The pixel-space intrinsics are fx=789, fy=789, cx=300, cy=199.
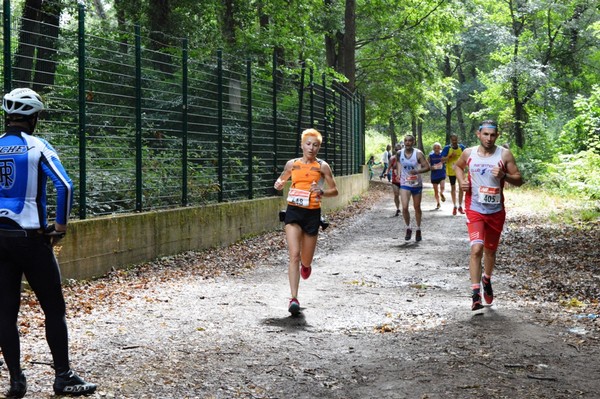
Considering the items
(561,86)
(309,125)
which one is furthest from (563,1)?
(309,125)

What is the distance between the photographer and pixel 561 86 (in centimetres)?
4269

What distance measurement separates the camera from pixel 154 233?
38.5 ft

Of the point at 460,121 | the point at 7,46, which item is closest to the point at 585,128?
the point at 7,46

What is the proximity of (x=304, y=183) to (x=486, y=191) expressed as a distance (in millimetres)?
1902

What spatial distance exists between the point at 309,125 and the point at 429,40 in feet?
58.4

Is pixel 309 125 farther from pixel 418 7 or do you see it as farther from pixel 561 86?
pixel 561 86

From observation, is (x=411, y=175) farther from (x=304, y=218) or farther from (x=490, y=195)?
(x=304, y=218)

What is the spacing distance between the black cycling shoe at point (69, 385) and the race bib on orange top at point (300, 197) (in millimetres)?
3691

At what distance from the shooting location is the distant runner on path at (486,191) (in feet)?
26.8

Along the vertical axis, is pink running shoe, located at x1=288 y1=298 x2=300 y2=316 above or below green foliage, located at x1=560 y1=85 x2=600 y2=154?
below

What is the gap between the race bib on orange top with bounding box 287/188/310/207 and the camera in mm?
8258

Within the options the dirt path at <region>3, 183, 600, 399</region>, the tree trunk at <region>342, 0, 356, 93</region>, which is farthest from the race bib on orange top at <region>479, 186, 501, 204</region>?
the tree trunk at <region>342, 0, 356, 93</region>

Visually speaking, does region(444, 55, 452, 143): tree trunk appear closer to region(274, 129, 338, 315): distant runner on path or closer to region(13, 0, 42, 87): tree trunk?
region(13, 0, 42, 87): tree trunk

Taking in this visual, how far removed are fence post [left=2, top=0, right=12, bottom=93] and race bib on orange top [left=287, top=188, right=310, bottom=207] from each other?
3.39 m
